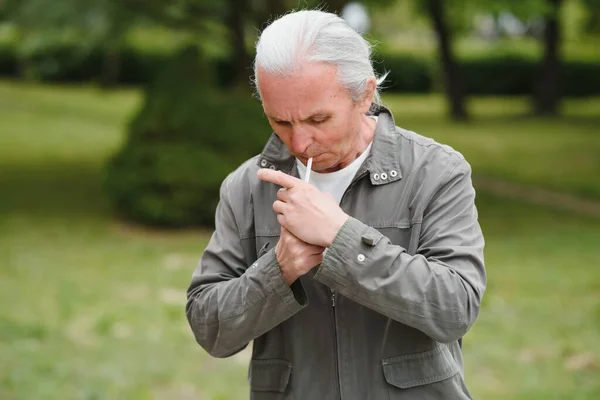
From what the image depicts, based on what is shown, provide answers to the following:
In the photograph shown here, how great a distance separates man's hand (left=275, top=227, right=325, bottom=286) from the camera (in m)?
2.14

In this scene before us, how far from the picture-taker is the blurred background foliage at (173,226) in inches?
256

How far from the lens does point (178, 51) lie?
40.7ft

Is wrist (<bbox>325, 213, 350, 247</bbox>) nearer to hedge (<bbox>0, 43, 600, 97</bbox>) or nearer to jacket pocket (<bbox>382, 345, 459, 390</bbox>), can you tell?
jacket pocket (<bbox>382, 345, 459, 390</bbox>)

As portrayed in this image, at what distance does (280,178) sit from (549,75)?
29.2 metres

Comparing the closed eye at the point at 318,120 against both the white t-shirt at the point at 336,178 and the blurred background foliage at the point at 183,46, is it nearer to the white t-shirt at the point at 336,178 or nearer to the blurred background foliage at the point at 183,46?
the white t-shirt at the point at 336,178

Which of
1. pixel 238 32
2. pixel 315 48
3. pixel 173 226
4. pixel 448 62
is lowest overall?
pixel 448 62

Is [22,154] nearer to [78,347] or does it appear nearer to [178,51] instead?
[178,51]

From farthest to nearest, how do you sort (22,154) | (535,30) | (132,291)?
(535,30) → (22,154) → (132,291)

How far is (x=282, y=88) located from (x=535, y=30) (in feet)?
140

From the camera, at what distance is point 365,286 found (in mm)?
2098

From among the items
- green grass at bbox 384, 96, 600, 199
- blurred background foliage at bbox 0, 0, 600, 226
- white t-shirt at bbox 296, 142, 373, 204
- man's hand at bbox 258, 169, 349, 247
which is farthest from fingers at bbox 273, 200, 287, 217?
green grass at bbox 384, 96, 600, 199

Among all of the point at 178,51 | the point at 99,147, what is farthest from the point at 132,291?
the point at 99,147

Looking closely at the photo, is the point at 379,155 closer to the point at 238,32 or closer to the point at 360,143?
the point at 360,143

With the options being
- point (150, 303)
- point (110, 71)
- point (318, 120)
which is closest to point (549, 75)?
point (110, 71)
